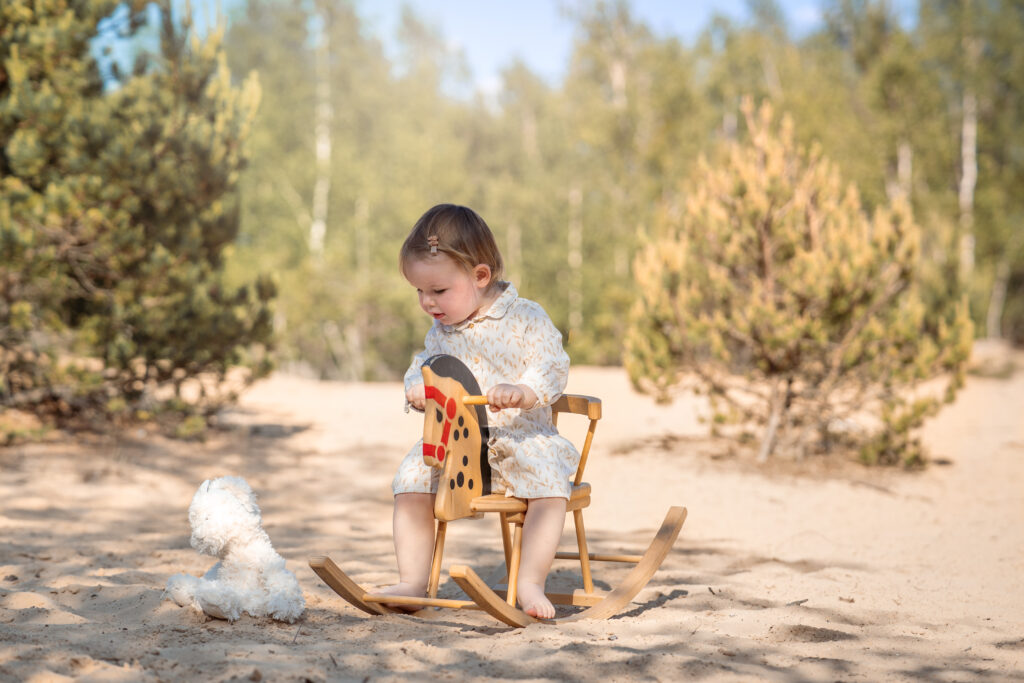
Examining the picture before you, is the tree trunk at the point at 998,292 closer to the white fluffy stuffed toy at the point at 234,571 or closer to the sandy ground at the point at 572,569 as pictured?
the sandy ground at the point at 572,569

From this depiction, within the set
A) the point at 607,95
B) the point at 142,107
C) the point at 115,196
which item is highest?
the point at 607,95

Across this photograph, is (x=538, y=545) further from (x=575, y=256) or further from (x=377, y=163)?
(x=377, y=163)

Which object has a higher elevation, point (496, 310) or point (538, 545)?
point (496, 310)

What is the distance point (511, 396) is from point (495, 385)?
0.25 metres

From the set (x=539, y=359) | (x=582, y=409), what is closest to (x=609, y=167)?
(x=582, y=409)

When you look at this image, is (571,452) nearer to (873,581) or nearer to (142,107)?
(873,581)

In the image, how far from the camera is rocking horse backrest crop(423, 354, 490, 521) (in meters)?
2.47

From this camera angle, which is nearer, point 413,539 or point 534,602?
point 534,602

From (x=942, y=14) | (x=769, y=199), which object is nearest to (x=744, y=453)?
(x=769, y=199)

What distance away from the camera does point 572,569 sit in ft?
12.7

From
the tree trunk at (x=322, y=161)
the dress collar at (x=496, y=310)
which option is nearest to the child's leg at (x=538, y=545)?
the dress collar at (x=496, y=310)

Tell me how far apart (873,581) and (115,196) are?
5.18 metres

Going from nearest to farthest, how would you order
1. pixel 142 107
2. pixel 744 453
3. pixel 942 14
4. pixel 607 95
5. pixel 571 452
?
pixel 571 452, pixel 142 107, pixel 744 453, pixel 607 95, pixel 942 14

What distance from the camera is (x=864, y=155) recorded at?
1859 centimetres
